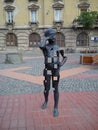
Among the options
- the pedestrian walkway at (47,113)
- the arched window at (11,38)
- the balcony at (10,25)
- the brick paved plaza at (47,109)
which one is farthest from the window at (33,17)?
the pedestrian walkway at (47,113)

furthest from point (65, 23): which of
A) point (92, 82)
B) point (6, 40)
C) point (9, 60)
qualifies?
point (92, 82)

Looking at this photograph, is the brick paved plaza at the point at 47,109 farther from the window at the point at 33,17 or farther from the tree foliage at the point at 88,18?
the window at the point at 33,17

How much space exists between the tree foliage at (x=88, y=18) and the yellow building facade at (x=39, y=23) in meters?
1.88

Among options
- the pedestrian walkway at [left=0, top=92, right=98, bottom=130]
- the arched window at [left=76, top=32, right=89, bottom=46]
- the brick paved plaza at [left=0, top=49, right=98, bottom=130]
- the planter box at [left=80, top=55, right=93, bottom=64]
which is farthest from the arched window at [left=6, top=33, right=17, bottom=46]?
the pedestrian walkway at [left=0, top=92, right=98, bottom=130]

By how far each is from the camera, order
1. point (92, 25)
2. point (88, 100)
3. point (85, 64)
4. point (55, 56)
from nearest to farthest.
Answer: point (55, 56) < point (88, 100) < point (85, 64) < point (92, 25)

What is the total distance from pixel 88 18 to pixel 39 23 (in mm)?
7756

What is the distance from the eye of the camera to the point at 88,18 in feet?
113

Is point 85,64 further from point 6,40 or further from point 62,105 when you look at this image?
point 6,40

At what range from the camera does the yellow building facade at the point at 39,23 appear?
3719cm

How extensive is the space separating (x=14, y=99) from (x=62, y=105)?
156 centimetres

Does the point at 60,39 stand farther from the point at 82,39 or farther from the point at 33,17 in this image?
the point at 33,17

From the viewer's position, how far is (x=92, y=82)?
10.1m

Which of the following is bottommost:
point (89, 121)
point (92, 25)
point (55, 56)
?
point (89, 121)

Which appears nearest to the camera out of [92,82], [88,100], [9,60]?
[88,100]
